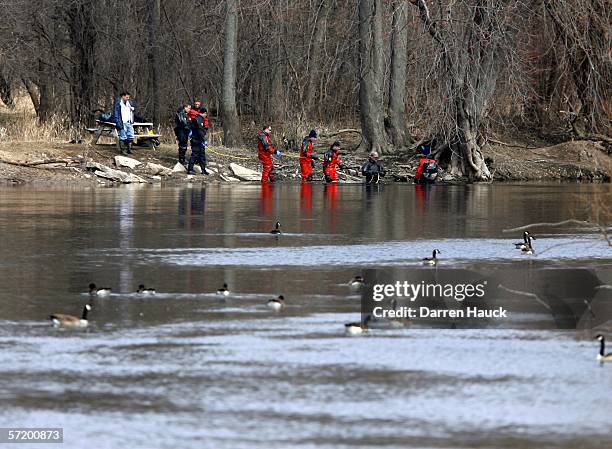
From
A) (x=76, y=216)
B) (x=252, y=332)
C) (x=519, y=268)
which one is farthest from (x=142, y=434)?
(x=76, y=216)

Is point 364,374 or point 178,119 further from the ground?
point 178,119

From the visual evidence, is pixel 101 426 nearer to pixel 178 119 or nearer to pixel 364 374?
pixel 364 374

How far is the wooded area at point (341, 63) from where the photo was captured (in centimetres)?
3728

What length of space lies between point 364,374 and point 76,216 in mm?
15550

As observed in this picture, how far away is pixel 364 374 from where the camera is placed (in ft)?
34.9

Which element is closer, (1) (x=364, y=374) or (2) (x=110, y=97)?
(1) (x=364, y=374)

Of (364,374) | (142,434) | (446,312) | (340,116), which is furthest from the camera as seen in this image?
(340,116)

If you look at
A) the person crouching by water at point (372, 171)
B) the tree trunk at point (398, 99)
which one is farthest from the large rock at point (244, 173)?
the tree trunk at point (398, 99)

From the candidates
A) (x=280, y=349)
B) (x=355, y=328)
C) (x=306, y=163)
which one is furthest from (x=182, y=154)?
(x=280, y=349)

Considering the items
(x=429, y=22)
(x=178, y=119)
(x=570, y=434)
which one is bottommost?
(x=570, y=434)

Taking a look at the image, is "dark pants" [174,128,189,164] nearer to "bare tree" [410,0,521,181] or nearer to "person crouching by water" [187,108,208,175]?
"person crouching by water" [187,108,208,175]

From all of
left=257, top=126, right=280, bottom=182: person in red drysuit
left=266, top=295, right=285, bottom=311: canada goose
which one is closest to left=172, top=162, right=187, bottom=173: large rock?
left=257, top=126, right=280, bottom=182: person in red drysuit

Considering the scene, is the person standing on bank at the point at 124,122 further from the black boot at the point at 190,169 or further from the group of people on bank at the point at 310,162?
the group of people on bank at the point at 310,162

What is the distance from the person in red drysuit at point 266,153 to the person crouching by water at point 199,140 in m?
1.59
